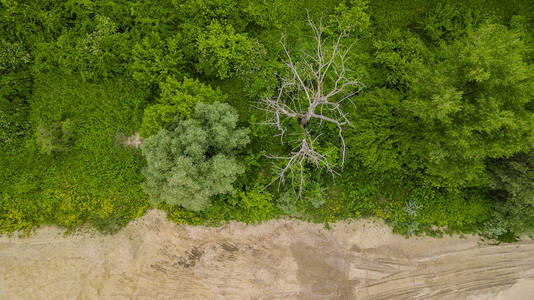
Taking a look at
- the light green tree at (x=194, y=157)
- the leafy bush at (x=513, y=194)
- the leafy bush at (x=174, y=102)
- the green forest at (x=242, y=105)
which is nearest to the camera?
the light green tree at (x=194, y=157)

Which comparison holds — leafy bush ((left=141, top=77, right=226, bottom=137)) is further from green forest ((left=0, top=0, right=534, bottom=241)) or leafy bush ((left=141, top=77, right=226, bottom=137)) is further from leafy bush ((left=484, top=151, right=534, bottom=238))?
leafy bush ((left=484, top=151, right=534, bottom=238))

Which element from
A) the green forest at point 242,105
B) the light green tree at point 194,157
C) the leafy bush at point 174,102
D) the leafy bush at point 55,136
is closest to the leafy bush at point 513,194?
the green forest at point 242,105

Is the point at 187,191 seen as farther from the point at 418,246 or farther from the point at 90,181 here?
the point at 418,246

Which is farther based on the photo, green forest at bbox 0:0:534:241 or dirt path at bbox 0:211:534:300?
dirt path at bbox 0:211:534:300

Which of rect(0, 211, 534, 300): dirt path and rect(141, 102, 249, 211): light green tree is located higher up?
rect(141, 102, 249, 211): light green tree

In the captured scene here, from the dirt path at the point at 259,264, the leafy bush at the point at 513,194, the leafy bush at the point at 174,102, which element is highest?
the leafy bush at the point at 174,102

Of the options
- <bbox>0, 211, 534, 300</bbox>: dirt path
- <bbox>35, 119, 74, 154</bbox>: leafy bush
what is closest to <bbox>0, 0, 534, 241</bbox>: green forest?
<bbox>35, 119, 74, 154</bbox>: leafy bush

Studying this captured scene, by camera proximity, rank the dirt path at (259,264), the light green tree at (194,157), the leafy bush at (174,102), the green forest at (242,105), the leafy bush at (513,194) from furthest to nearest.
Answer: the dirt path at (259,264)
the green forest at (242,105)
the leafy bush at (174,102)
the leafy bush at (513,194)
the light green tree at (194,157)

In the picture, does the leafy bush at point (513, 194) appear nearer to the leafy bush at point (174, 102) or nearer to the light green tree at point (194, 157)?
the light green tree at point (194, 157)
